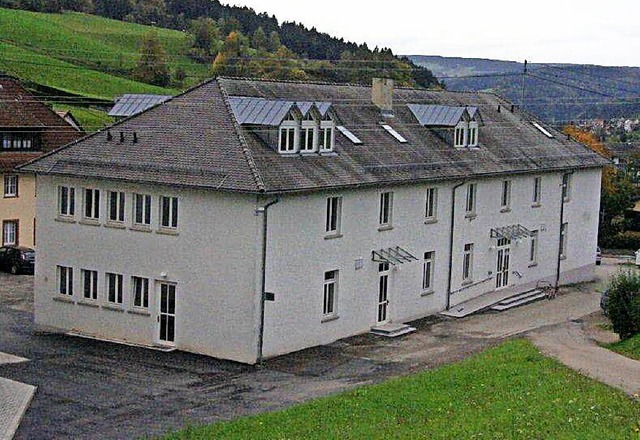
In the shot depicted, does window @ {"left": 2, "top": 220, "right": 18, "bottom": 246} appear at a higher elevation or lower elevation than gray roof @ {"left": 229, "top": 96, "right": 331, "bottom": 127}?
lower

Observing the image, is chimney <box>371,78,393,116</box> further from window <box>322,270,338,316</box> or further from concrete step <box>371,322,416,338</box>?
window <box>322,270,338,316</box>

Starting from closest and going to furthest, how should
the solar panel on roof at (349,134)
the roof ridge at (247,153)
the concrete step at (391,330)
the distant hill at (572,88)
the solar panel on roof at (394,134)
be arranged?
the roof ridge at (247,153)
the concrete step at (391,330)
the solar panel on roof at (349,134)
the solar panel on roof at (394,134)
the distant hill at (572,88)

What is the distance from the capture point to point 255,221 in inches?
1160

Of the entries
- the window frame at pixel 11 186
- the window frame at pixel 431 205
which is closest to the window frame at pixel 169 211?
the window frame at pixel 431 205

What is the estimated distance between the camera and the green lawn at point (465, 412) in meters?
19.2

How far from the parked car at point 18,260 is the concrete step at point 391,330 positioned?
17.6 m

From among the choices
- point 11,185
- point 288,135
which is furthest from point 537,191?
point 11,185

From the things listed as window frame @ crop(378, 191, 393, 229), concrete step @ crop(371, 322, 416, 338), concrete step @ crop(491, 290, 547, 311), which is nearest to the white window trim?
concrete step @ crop(371, 322, 416, 338)

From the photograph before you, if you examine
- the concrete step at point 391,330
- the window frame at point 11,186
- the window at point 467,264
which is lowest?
the concrete step at point 391,330

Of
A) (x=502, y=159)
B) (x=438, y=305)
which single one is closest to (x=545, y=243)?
(x=502, y=159)

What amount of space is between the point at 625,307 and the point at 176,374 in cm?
1313

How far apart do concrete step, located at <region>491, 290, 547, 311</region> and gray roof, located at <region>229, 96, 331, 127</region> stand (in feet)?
39.8

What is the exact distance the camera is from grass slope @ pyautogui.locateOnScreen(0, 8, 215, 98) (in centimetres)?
8456

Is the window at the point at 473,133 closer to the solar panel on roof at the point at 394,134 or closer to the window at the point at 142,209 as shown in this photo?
the solar panel on roof at the point at 394,134
